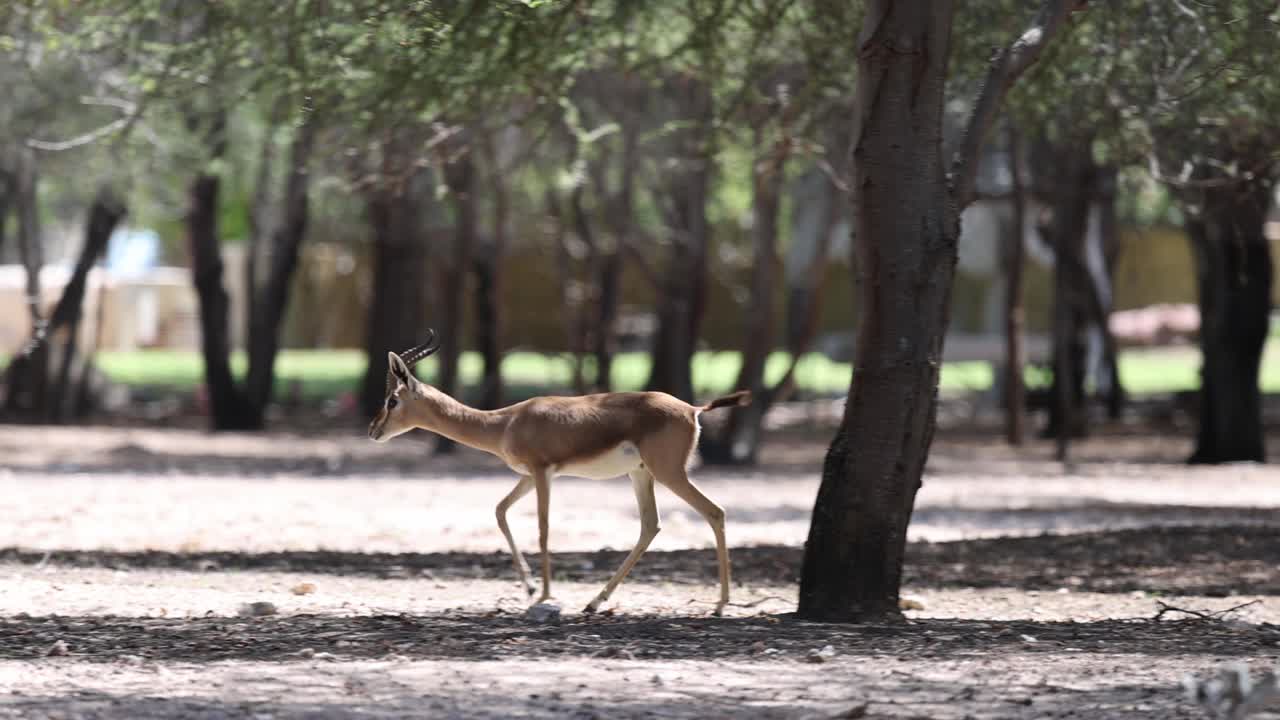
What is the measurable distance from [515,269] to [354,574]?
3809 centimetres

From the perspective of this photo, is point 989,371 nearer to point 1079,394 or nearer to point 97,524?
point 1079,394

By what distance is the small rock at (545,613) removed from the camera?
9.77 m

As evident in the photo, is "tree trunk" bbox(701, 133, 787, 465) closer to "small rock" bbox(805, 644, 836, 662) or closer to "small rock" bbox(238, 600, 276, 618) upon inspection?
"small rock" bbox(238, 600, 276, 618)

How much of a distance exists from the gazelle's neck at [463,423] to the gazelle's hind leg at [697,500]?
893mm

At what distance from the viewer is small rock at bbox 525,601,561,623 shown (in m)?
9.77

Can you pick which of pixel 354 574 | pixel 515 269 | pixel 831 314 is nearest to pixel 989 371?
pixel 831 314

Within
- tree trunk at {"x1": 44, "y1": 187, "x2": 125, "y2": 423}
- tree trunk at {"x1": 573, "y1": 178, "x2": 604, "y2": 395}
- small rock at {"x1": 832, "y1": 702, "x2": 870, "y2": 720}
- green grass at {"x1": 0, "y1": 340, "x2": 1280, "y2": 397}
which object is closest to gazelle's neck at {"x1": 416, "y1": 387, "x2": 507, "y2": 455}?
small rock at {"x1": 832, "y1": 702, "x2": 870, "y2": 720}

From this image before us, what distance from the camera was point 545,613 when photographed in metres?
Result: 9.80

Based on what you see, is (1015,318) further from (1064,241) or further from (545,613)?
(545,613)

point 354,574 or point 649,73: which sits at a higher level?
point 649,73

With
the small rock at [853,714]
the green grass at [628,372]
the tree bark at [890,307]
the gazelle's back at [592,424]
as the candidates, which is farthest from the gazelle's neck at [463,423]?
the green grass at [628,372]

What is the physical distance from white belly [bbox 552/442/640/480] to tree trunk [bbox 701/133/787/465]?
9.09 m

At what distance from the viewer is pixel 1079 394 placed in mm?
27688

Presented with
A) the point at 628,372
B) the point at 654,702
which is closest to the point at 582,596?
the point at 654,702
